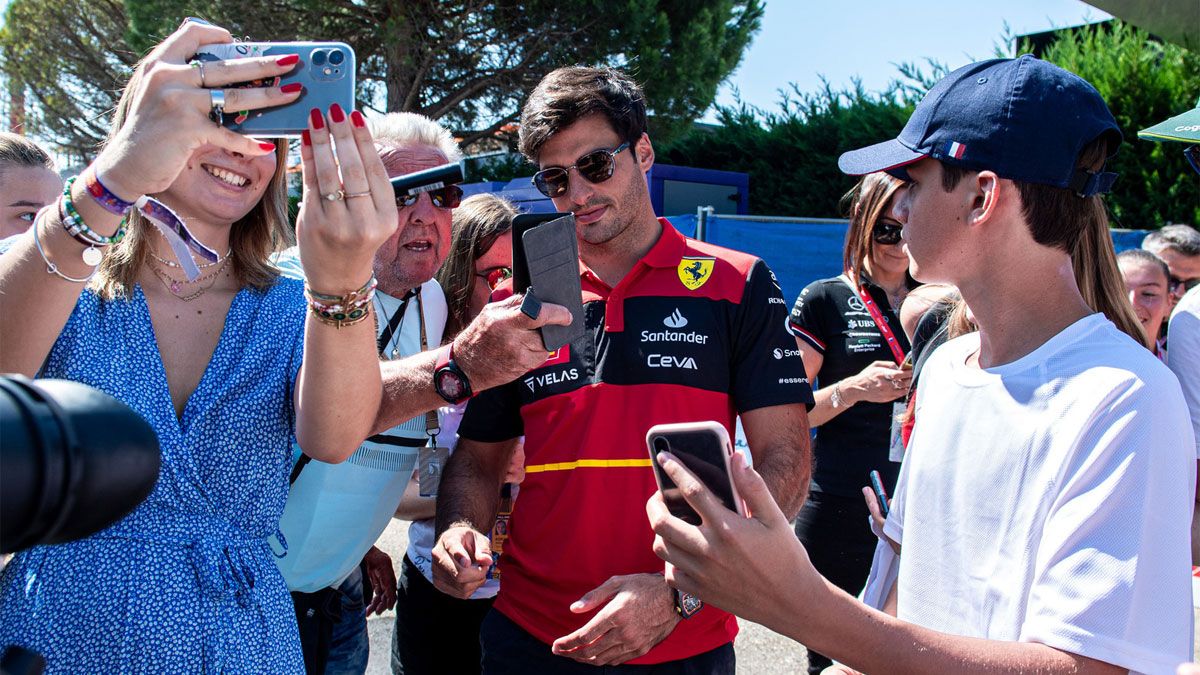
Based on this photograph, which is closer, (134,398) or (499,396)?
(134,398)

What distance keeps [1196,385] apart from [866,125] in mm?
9700

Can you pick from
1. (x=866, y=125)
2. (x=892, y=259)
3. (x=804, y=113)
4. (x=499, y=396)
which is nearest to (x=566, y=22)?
(x=804, y=113)

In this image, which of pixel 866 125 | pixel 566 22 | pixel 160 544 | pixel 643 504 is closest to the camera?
pixel 160 544

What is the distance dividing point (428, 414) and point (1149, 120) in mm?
9749

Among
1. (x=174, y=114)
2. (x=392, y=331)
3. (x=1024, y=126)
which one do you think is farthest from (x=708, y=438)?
(x=392, y=331)

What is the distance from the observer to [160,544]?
1629mm

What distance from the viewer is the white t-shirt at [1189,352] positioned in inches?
128

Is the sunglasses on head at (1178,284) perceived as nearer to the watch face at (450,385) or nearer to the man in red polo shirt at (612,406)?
the man in red polo shirt at (612,406)

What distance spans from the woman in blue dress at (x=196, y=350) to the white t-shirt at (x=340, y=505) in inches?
15.0

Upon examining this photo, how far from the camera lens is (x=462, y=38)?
16188mm

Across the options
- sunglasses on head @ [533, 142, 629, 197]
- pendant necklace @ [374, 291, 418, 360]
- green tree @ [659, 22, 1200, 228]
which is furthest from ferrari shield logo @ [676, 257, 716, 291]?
green tree @ [659, 22, 1200, 228]

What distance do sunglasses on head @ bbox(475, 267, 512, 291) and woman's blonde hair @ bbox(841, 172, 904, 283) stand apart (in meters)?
1.45

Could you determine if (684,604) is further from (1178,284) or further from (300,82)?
(1178,284)

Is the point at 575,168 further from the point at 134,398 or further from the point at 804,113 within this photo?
the point at 804,113
